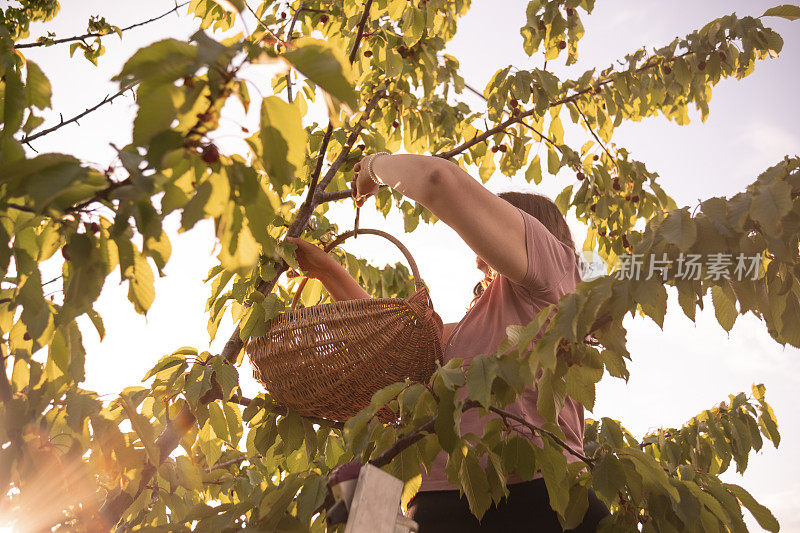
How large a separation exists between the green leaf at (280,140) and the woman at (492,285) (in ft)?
1.52

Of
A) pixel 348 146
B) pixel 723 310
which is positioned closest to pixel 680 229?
pixel 723 310

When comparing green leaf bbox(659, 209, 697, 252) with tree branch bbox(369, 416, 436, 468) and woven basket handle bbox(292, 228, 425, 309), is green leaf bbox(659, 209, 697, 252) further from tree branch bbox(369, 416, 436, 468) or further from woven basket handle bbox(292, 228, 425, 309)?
woven basket handle bbox(292, 228, 425, 309)

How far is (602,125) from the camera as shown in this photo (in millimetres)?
2607

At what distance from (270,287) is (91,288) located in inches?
38.9

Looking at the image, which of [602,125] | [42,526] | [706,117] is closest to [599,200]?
[602,125]

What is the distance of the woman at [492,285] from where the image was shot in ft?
3.87

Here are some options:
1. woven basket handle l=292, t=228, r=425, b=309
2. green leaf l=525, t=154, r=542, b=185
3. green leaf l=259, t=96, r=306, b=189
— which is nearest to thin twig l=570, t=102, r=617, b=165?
green leaf l=525, t=154, r=542, b=185

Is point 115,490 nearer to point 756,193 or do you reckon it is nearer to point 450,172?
point 450,172

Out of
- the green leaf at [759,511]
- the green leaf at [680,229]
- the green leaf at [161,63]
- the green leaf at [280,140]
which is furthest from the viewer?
the green leaf at [759,511]

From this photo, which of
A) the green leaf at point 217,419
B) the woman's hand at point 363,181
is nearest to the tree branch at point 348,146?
the woman's hand at point 363,181

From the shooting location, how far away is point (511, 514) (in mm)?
1189

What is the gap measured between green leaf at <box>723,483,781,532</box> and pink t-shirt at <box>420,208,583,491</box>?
285mm

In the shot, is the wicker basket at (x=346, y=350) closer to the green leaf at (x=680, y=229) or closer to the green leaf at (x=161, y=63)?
the green leaf at (x=680, y=229)

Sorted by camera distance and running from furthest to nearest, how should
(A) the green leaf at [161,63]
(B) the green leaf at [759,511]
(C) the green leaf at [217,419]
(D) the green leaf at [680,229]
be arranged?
1. (C) the green leaf at [217,419]
2. (B) the green leaf at [759,511]
3. (D) the green leaf at [680,229]
4. (A) the green leaf at [161,63]
